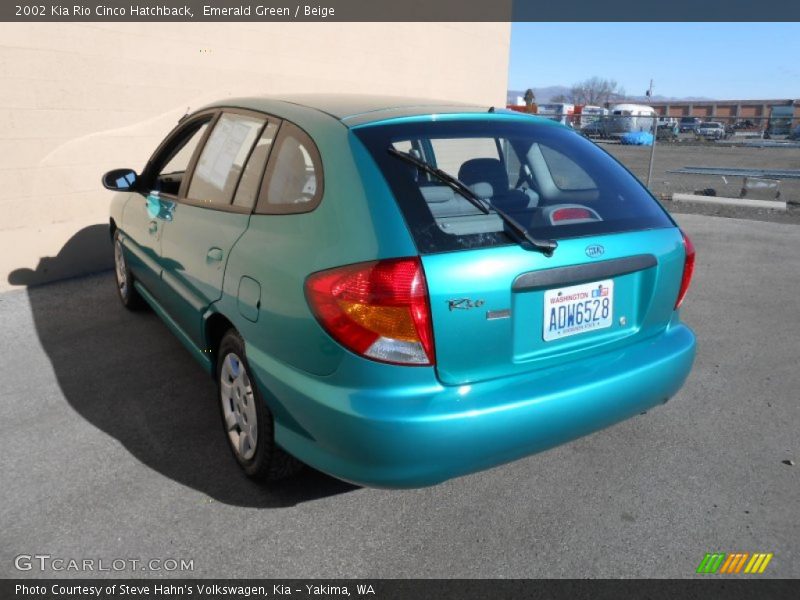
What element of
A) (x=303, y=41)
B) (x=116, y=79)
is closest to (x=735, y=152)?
(x=303, y=41)

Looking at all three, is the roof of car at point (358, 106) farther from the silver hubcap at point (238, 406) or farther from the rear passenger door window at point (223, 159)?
the silver hubcap at point (238, 406)

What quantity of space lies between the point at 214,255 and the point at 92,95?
14.2ft

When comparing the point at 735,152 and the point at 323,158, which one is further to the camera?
the point at 735,152

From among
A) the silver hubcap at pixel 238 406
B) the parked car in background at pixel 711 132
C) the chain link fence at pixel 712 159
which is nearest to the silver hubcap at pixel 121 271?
the silver hubcap at pixel 238 406

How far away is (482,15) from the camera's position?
11102mm

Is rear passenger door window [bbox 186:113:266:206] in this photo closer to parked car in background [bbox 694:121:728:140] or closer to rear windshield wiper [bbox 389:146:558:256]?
rear windshield wiper [bbox 389:146:558:256]

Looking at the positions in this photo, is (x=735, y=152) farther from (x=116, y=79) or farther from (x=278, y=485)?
(x=278, y=485)

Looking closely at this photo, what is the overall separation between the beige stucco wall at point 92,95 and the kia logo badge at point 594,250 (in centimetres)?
546

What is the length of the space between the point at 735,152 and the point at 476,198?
31939 millimetres

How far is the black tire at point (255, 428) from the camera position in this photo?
2557 mm

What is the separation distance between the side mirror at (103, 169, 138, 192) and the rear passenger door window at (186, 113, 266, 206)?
94 centimetres

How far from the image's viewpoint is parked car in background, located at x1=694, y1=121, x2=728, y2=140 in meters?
37.3

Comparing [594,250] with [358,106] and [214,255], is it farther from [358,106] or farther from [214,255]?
[214,255]
